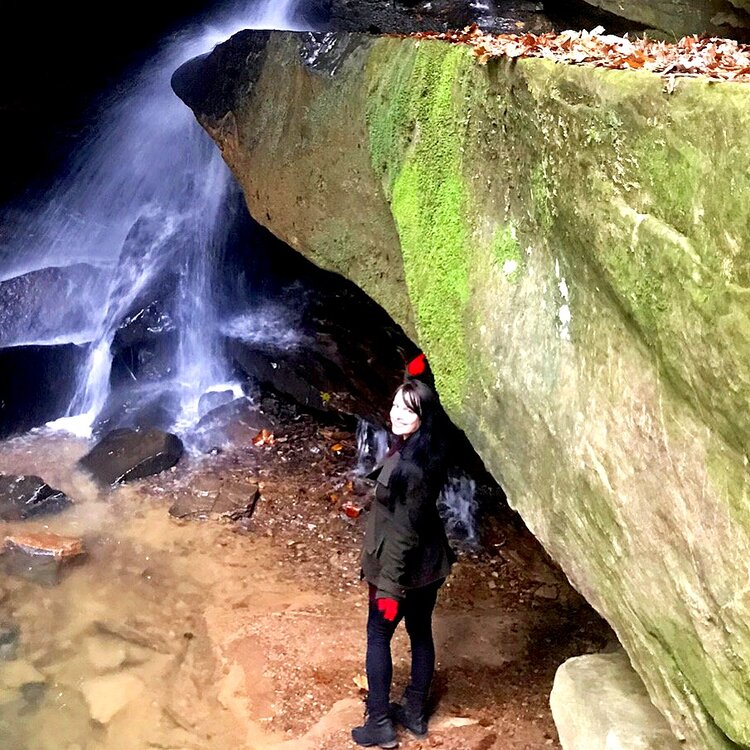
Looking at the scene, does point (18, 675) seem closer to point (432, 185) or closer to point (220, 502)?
point (220, 502)

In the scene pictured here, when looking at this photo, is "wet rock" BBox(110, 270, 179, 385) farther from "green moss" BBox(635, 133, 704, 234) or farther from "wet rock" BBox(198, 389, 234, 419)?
"green moss" BBox(635, 133, 704, 234)

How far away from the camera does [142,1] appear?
11.6 m

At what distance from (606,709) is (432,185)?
3.07 meters

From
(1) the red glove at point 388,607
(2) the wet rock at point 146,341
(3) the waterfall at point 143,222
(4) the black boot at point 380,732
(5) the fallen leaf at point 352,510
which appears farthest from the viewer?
(3) the waterfall at point 143,222

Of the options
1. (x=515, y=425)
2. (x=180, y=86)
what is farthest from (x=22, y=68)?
(x=515, y=425)

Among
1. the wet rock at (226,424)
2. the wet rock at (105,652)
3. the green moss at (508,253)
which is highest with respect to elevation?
the green moss at (508,253)

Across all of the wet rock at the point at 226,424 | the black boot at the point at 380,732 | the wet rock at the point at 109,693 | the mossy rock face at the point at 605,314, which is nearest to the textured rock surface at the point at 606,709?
the mossy rock face at the point at 605,314

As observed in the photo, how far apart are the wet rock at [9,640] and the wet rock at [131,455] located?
223 centimetres

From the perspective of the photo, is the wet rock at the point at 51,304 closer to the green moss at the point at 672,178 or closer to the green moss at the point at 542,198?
the green moss at the point at 542,198

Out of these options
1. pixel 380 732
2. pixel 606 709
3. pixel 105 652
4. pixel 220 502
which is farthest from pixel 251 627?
pixel 606 709

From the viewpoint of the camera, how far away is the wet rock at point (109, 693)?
4691mm

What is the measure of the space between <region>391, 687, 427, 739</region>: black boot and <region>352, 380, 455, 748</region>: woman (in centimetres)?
25

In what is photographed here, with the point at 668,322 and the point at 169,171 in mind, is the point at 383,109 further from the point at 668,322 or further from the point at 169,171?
the point at 169,171

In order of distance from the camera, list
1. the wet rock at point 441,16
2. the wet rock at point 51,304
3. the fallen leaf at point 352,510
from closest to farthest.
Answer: the fallen leaf at point 352,510
the wet rock at point 441,16
the wet rock at point 51,304
